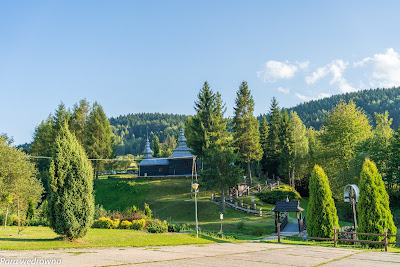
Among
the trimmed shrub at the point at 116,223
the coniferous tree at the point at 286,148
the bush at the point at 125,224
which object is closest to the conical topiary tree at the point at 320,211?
the bush at the point at 125,224

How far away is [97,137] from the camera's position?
57.2 metres

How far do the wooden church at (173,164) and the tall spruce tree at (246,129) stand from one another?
8999mm

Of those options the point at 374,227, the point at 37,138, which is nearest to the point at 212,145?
the point at 374,227

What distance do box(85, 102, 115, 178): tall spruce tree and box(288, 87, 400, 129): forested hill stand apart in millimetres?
112286

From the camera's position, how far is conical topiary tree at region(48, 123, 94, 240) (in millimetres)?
16484

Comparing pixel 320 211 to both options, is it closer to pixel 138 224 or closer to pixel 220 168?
pixel 138 224

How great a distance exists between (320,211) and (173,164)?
36.0 metres

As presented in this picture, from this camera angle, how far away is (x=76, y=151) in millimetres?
17672

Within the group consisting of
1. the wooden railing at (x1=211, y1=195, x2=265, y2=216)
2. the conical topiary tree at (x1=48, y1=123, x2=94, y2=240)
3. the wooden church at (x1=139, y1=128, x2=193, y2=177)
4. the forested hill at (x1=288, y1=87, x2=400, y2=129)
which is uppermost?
the forested hill at (x1=288, y1=87, x2=400, y2=129)

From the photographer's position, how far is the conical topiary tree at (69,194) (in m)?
16.5

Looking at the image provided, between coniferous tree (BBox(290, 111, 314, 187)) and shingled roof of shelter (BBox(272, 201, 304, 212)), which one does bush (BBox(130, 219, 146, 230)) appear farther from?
coniferous tree (BBox(290, 111, 314, 187))

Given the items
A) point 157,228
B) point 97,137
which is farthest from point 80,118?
point 157,228

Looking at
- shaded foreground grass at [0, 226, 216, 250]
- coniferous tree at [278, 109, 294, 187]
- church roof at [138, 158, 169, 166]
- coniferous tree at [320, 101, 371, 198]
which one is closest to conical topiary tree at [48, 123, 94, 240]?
shaded foreground grass at [0, 226, 216, 250]

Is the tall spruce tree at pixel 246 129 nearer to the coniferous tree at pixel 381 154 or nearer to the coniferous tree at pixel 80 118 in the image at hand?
the coniferous tree at pixel 381 154
